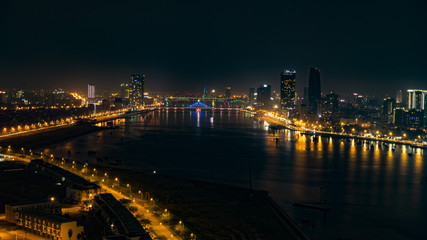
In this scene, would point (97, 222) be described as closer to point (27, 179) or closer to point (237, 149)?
point (27, 179)

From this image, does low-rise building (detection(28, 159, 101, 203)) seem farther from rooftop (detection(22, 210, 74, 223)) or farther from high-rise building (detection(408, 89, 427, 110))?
high-rise building (detection(408, 89, 427, 110))

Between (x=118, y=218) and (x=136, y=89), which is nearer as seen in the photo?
Answer: (x=118, y=218)

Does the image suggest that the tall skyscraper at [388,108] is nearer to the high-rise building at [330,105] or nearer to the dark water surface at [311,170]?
the high-rise building at [330,105]

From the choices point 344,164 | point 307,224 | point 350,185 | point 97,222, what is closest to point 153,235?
point 97,222

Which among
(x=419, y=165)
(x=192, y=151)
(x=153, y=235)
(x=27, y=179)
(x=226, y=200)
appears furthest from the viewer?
(x=192, y=151)

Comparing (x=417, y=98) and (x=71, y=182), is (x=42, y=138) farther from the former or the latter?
(x=417, y=98)

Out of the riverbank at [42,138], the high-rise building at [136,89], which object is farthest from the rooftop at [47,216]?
the high-rise building at [136,89]

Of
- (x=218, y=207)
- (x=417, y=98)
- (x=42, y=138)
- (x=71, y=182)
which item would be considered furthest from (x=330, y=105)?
(x=71, y=182)
